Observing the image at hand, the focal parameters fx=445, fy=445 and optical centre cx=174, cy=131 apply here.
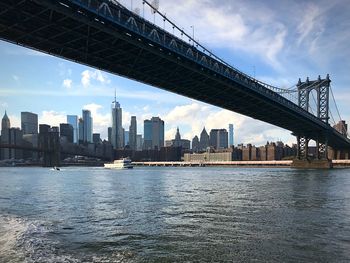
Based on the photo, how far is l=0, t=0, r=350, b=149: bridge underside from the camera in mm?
41250

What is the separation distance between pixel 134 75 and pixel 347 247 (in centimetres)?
5264

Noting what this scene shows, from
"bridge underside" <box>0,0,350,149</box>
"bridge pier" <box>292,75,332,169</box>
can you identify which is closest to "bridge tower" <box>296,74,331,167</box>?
"bridge pier" <box>292,75,332,169</box>

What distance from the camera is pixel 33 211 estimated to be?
27.9m

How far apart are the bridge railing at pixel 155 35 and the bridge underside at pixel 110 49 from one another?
515 mm

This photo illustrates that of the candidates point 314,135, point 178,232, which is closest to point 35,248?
point 178,232

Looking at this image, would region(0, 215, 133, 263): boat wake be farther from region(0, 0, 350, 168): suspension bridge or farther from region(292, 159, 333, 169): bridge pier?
region(292, 159, 333, 169): bridge pier

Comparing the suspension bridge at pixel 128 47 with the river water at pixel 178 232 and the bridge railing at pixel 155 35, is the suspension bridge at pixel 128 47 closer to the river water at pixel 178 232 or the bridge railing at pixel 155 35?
the bridge railing at pixel 155 35

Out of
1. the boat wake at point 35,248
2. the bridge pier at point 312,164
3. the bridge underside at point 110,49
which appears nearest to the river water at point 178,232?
the boat wake at point 35,248

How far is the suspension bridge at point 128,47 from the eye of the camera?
4172cm

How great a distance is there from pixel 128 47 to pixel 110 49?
7.10 ft

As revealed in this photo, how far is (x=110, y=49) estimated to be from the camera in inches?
2096

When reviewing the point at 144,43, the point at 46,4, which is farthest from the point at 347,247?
the point at 144,43

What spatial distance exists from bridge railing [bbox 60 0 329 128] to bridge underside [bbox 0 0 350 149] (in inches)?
20.3

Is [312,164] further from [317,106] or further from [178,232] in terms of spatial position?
[178,232]
